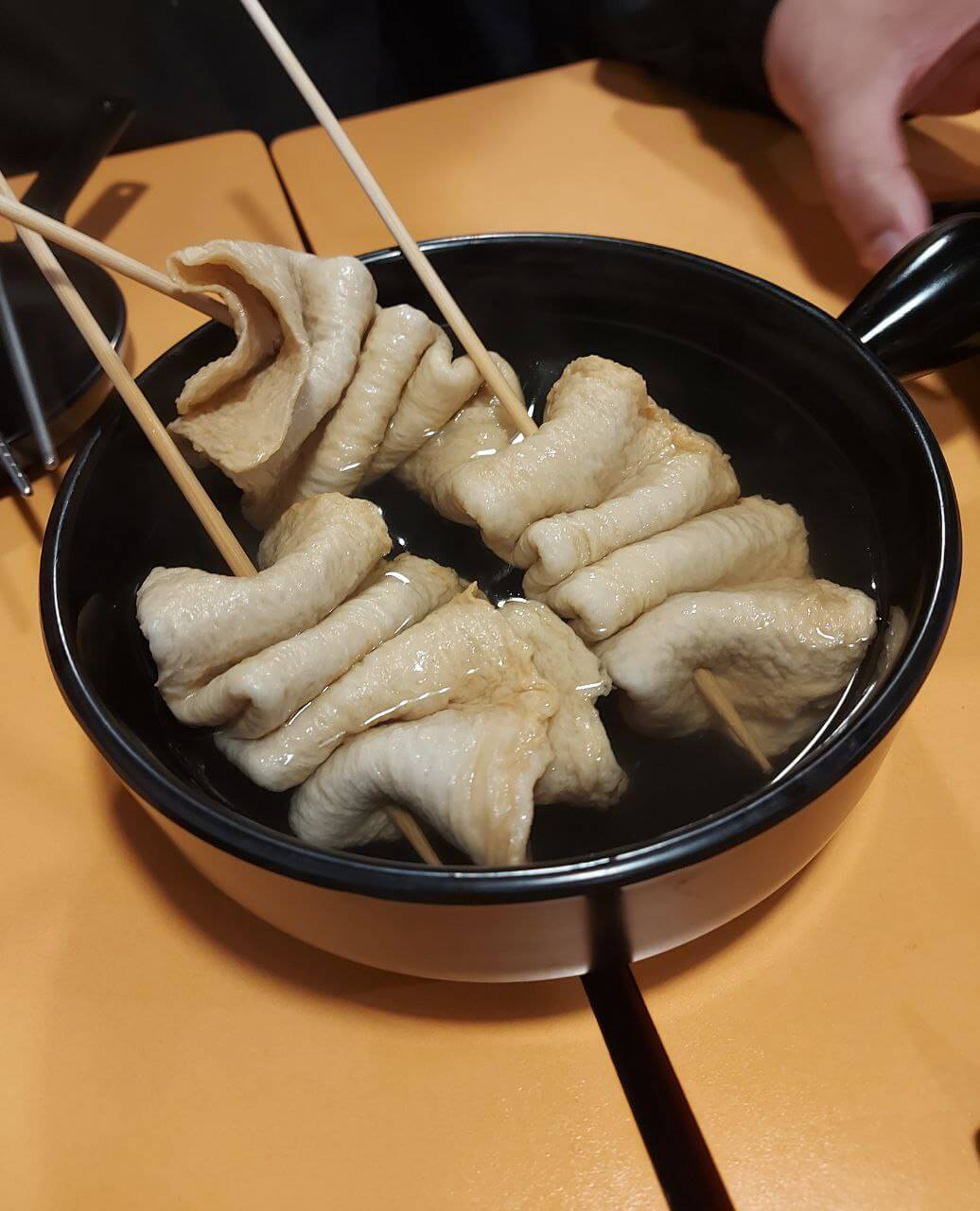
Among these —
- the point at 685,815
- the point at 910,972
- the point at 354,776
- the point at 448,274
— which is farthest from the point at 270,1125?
the point at 448,274

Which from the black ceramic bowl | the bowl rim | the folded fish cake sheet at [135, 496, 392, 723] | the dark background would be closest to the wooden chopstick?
the black ceramic bowl

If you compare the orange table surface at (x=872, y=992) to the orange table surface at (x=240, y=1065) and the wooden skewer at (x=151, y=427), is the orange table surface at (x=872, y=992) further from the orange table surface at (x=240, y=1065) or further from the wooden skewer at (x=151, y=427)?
the wooden skewer at (x=151, y=427)

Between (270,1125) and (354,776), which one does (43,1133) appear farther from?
(354,776)

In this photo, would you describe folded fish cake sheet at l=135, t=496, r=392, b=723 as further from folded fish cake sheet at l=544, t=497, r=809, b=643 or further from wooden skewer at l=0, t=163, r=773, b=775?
folded fish cake sheet at l=544, t=497, r=809, b=643

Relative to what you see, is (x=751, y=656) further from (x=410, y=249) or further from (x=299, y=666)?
(x=410, y=249)

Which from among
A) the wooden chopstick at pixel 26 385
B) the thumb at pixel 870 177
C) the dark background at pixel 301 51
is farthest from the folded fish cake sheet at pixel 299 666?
the dark background at pixel 301 51

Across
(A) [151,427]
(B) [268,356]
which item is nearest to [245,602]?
(A) [151,427]

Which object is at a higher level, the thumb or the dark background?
the dark background
